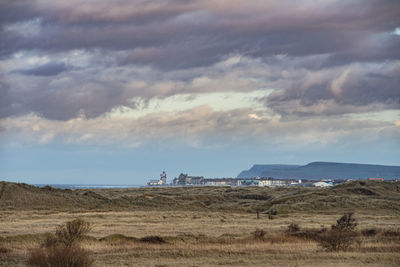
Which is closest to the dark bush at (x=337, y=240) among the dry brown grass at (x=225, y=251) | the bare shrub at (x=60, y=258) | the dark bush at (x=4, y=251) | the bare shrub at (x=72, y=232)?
the dry brown grass at (x=225, y=251)

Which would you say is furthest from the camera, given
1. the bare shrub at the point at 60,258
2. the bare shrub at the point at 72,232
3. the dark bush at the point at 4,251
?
the bare shrub at the point at 72,232

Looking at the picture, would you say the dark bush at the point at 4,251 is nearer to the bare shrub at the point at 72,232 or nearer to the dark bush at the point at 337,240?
the bare shrub at the point at 72,232

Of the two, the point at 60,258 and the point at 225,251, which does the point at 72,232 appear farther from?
the point at 60,258

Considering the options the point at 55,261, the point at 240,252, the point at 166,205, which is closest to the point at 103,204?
the point at 166,205

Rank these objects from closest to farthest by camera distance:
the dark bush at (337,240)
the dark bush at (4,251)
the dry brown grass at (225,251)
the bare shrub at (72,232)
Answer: the dry brown grass at (225,251) → the dark bush at (4,251) → the dark bush at (337,240) → the bare shrub at (72,232)

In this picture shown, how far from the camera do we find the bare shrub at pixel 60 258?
21.7 meters

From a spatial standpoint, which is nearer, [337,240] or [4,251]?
[4,251]

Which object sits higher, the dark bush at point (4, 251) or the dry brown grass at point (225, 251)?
the dark bush at point (4, 251)

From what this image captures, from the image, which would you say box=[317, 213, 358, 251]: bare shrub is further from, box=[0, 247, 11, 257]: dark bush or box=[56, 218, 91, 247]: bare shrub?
box=[0, 247, 11, 257]: dark bush

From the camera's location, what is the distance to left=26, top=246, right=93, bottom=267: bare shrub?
2166 centimetres

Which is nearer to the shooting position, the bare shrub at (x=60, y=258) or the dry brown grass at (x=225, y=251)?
the bare shrub at (x=60, y=258)

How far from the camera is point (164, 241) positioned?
37250 millimetres

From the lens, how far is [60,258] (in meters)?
21.6

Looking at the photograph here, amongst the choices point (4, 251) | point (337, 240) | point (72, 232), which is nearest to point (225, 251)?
point (337, 240)
